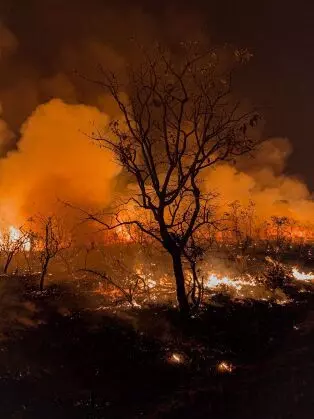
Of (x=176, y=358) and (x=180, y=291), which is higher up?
(x=180, y=291)

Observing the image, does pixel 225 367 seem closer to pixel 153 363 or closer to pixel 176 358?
pixel 176 358

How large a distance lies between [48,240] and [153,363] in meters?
9.37

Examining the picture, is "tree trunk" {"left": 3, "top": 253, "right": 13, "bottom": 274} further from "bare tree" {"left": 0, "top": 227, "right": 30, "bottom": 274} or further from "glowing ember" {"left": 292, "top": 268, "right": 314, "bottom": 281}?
"glowing ember" {"left": 292, "top": 268, "right": 314, "bottom": 281}

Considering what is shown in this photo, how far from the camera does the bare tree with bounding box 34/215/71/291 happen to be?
18531 millimetres

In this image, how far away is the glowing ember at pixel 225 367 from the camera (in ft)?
43.0

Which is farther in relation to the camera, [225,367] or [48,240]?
[48,240]

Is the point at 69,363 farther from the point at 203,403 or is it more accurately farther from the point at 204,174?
the point at 204,174

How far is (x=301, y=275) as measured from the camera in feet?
80.6

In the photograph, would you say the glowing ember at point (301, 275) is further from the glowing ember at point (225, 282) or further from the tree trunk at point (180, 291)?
the tree trunk at point (180, 291)

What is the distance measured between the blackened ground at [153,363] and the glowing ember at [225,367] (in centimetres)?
17

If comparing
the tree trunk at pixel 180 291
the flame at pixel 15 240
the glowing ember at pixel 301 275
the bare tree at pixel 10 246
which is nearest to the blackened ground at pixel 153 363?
the tree trunk at pixel 180 291

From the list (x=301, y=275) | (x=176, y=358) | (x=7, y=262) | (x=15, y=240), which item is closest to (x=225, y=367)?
(x=176, y=358)

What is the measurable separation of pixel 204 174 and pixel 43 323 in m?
24.5

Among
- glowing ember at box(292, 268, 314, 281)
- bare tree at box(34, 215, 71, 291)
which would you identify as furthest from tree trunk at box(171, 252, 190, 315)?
glowing ember at box(292, 268, 314, 281)
